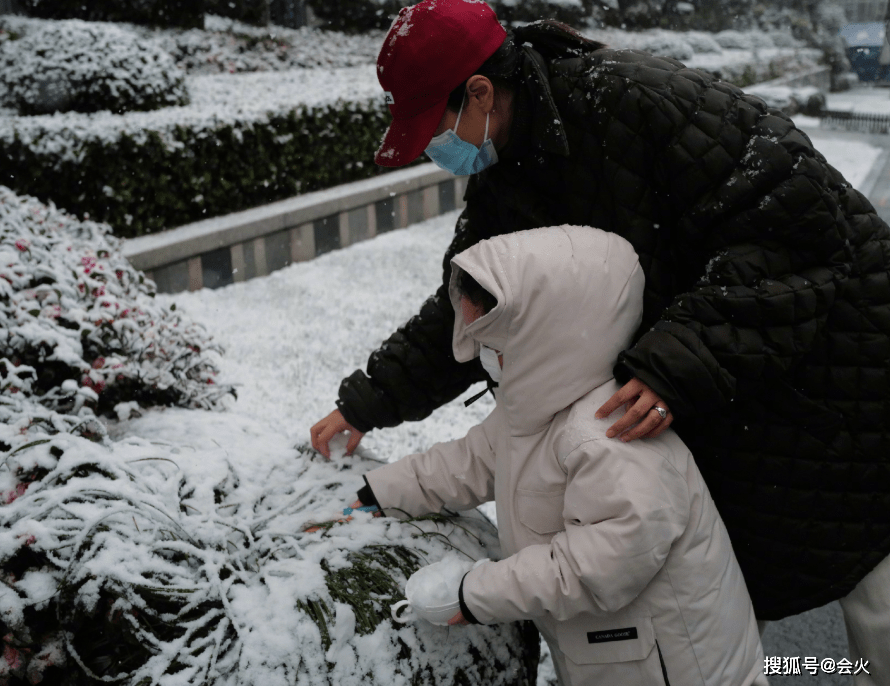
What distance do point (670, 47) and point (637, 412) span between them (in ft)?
45.5

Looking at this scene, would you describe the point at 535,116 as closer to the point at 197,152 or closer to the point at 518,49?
the point at 518,49

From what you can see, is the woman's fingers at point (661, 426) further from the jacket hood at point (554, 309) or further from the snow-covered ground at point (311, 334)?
the snow-covered ground at point (311, 334)

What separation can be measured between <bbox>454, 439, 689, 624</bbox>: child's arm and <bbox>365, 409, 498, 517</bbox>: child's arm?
0.40 m

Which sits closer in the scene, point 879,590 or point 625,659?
point 625,659

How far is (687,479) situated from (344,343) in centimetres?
331

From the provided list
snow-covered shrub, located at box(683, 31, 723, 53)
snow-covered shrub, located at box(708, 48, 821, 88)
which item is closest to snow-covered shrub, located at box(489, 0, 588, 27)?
snow-covered shrub, located at box(683, 31, 723, 53)

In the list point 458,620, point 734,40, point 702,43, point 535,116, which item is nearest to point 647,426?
point 458,620

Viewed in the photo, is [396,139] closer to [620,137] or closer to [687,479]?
[620,137]

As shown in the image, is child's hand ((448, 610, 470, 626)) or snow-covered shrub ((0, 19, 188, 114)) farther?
snow-covered shrub ((0, 19, 188, 114))

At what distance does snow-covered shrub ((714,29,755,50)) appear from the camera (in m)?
16.4

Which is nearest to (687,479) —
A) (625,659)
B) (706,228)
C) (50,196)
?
(625,659)

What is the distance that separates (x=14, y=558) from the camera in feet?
5.12

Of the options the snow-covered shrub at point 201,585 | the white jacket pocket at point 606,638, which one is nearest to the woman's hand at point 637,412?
the white jacket pocket at point 606,638

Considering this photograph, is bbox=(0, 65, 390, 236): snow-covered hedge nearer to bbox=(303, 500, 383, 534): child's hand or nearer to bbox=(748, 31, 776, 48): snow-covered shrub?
bbox=(303, 500, 383, 534): child's hand
